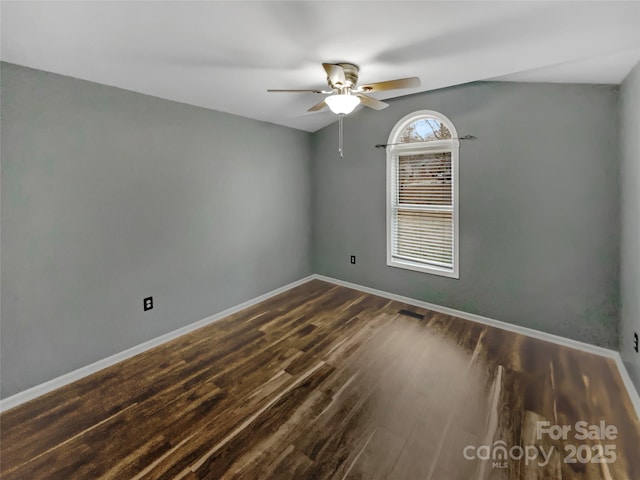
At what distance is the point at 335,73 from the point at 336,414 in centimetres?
232

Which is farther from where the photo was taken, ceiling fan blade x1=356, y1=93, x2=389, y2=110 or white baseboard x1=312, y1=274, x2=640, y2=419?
ceiling fan blade x1=356, y1=93, x2=389, y2=110

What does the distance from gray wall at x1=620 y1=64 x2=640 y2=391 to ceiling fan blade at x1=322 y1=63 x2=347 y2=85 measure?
1989 millimetres

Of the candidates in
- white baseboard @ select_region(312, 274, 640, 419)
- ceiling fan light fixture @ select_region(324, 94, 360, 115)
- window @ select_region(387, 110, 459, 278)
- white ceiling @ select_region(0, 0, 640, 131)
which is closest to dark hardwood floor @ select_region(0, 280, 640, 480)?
white baseboard @ select_region(312, 274, 640, 419)

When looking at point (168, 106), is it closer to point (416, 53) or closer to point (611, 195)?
point (416, 53)

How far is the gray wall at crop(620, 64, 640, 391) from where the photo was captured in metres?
2.06

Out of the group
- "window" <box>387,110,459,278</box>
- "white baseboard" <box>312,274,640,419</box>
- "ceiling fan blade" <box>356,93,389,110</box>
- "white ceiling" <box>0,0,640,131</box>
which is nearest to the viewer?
"white ceiling" <box>0,0,640,131</box>

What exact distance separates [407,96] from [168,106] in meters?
2.64

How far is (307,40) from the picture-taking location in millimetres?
1947

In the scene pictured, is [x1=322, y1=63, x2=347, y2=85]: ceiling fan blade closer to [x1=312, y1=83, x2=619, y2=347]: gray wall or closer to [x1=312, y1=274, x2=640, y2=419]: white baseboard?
[x1=312, y1=83, x2=619, y2=347]: gray wall

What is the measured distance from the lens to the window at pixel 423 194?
3.44m

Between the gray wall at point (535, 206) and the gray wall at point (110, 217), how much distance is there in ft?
6.90

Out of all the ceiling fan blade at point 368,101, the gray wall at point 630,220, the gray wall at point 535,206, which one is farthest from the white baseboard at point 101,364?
the gray wall at point 630,220

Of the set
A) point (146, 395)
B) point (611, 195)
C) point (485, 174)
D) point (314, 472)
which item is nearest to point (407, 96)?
point (485, 174)

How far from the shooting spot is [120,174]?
8.39 feet
